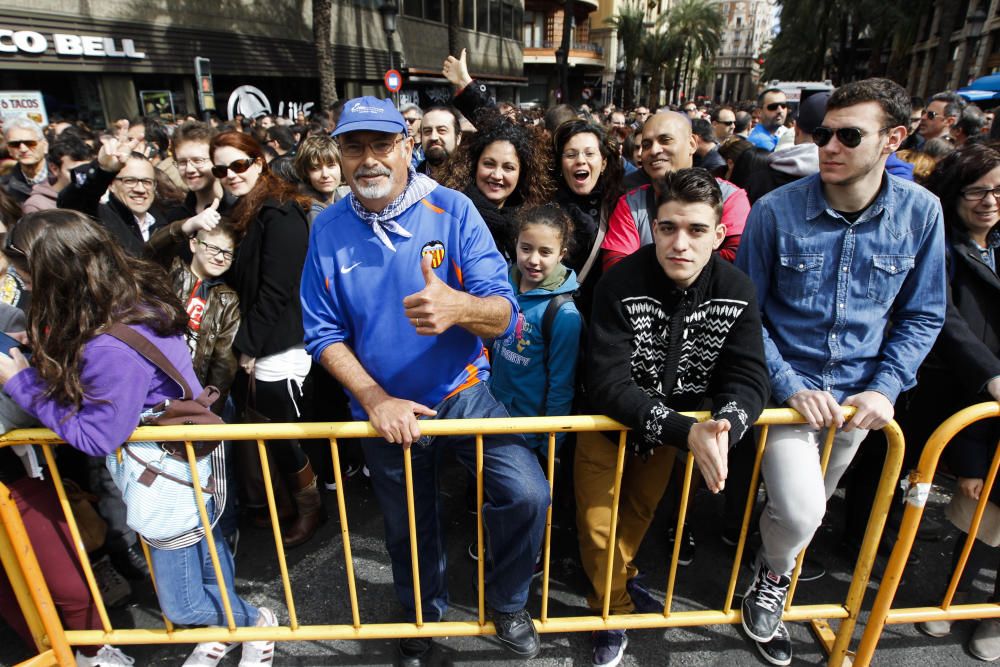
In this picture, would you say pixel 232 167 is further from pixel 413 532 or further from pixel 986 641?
pixel 986 641

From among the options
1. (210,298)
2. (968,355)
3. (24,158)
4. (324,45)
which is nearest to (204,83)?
(324,45)

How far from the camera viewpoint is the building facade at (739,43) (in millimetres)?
120250

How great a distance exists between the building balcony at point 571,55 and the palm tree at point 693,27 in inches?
348

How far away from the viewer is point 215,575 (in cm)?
239

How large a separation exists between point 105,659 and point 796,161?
4.49 metres

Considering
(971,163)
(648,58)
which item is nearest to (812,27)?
(648,58)

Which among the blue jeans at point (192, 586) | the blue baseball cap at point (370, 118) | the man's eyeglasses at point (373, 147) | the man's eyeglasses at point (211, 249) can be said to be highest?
the blue baseball cap at point (370, 118)

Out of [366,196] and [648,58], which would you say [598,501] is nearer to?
[366,196]

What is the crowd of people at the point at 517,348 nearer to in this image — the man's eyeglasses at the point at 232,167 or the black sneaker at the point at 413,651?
the black sneaker at the point at 413,651

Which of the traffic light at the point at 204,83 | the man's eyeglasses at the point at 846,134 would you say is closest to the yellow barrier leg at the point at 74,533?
the man's eyeglasses at the point at 846,134

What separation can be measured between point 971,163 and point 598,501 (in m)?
2.39

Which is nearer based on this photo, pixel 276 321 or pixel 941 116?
pixel 276 321

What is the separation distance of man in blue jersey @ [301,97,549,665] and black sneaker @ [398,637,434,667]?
40cm

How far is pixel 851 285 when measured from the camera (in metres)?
2.45
